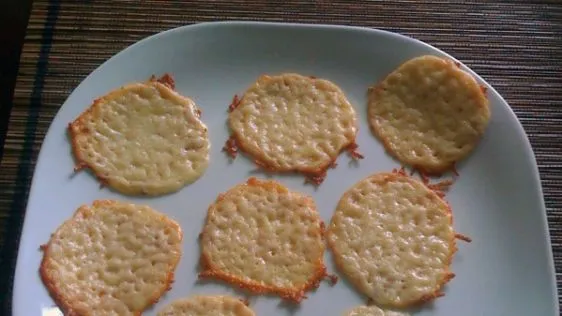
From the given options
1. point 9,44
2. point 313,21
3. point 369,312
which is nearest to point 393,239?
point 369,312

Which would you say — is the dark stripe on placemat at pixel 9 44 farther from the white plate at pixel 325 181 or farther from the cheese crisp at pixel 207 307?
the cheese crisp at pixel 207 307

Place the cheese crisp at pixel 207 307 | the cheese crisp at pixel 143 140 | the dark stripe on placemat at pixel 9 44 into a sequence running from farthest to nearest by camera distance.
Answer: the dark stripe on placemat at pixel 9 44 < the cheese crisp at pixel 143 140 < the cheese crisp at pixel 207 307

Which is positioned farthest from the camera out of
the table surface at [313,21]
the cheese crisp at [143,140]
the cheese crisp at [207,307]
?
the table surface at [313,21]

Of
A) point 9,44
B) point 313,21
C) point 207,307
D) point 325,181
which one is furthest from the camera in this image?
point 9,44

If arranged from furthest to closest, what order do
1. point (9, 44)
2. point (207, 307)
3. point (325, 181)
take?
point (9, 44)
point (325, 181)
point (207, 307)

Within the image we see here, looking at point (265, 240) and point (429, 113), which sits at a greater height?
point (429, 113)

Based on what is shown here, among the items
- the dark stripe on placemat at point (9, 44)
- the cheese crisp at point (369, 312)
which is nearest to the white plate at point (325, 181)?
the cheese crisp at point (369, 312)

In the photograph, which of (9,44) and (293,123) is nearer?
(293,123)

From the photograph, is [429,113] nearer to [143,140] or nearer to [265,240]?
[265,240]
